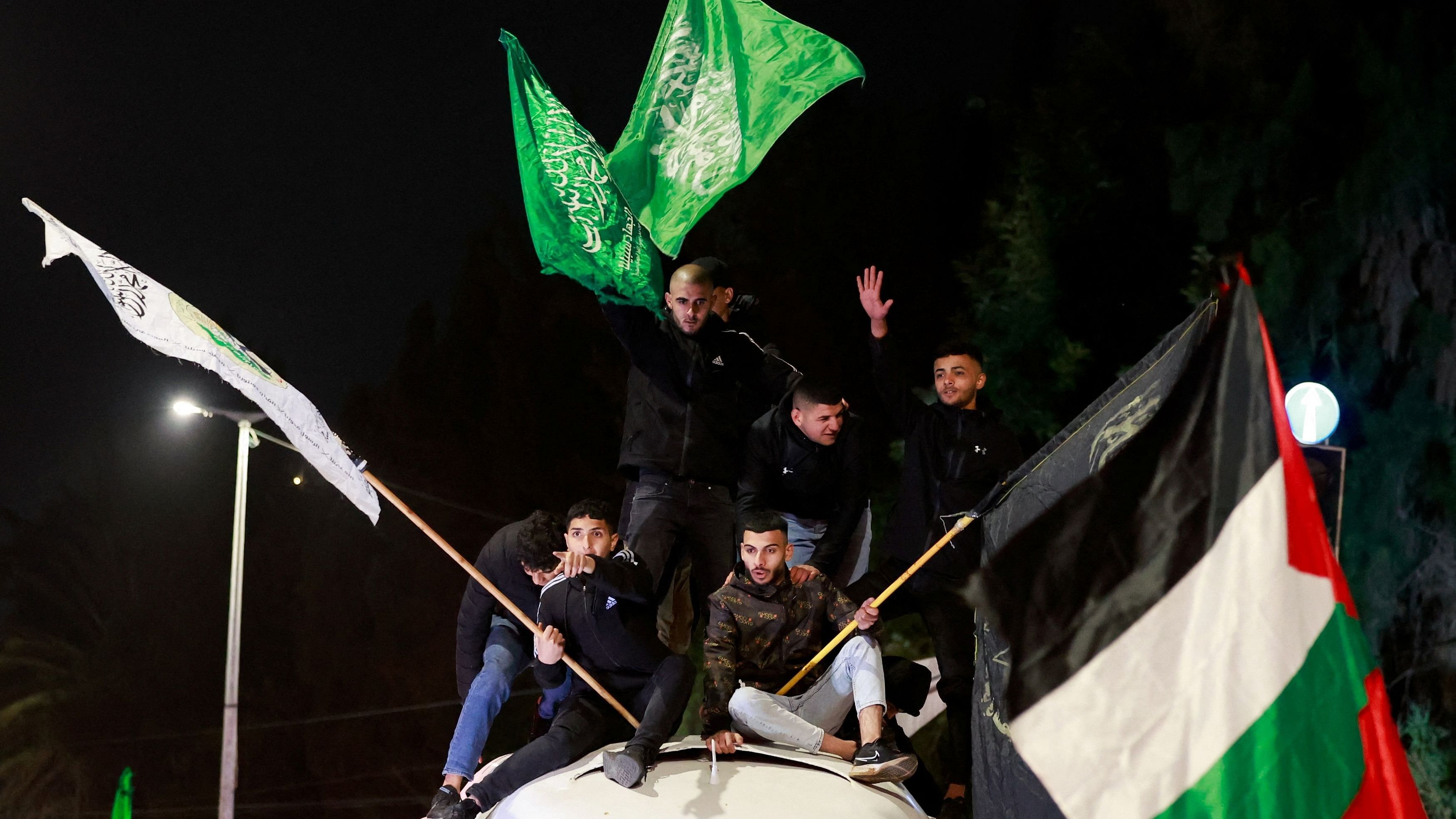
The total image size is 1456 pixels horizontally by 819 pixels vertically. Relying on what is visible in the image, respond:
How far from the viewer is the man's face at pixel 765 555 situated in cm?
527

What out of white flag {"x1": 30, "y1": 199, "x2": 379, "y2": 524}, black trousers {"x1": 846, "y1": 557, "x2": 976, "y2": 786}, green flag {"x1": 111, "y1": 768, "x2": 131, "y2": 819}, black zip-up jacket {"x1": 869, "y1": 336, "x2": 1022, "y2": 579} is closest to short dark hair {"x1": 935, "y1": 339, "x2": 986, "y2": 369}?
black zip-up jacket {"x1": 869, "y1": 336, "x2": 1022, "y2": 579}

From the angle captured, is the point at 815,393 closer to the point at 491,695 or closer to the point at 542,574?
the point at 542,574

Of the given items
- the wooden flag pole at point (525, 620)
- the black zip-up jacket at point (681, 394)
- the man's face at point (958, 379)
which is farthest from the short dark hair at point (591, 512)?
the man's face at point (958, 379)

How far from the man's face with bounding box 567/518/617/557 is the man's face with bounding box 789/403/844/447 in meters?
1.06

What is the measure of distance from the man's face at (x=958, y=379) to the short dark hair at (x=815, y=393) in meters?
0.42

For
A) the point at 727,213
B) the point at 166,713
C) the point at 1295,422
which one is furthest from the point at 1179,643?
the point at 166,713

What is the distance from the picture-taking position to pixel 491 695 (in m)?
5.48

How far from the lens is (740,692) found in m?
5.02

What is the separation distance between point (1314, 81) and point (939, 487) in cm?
640

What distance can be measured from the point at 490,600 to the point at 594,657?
70 centimetres

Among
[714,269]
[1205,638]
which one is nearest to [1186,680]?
[1205,638]

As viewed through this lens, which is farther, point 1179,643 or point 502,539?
point 502,539

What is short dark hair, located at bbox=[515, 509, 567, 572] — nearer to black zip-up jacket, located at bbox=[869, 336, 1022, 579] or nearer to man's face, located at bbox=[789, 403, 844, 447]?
man's face, located at bbox=[789, 403, 844, 447]

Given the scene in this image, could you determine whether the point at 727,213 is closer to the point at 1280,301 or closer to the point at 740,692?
the point at 1280,301
